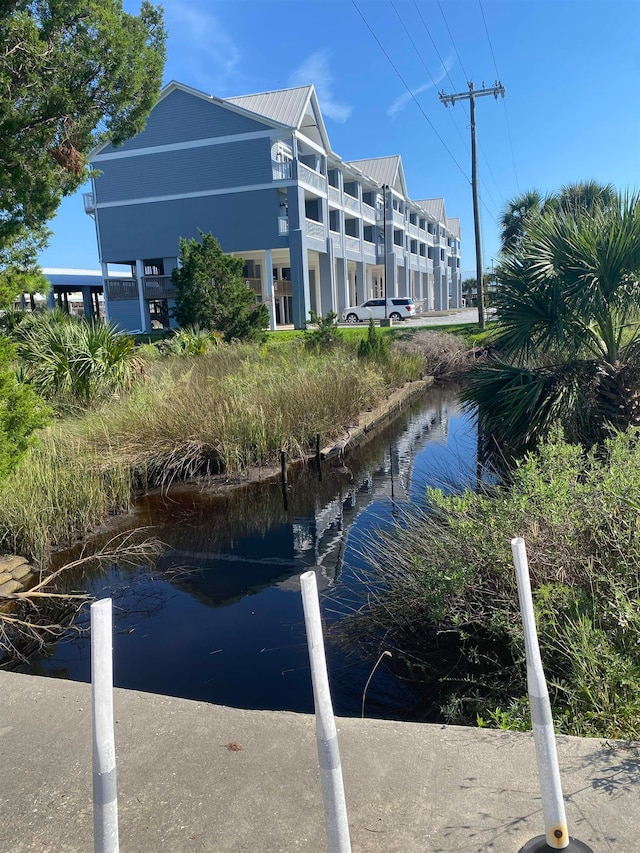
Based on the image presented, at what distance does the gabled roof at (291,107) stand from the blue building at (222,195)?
7 centimetres

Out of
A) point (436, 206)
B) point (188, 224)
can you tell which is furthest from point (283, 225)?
point (436, 206)

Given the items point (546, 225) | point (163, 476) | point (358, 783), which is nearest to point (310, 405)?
point (163, 476)

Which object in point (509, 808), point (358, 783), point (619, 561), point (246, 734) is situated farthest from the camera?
point (619, 561)

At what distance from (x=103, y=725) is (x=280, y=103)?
123ft

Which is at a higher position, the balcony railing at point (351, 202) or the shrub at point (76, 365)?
the balcony railing at point (351, 202)

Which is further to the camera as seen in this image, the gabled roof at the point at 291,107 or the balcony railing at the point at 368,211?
the balcony railing at the point at 368,211

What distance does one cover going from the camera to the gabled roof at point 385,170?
2057 inches

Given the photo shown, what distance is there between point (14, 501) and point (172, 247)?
99.2 ft

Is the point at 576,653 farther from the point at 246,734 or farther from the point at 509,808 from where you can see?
the point at 246,734

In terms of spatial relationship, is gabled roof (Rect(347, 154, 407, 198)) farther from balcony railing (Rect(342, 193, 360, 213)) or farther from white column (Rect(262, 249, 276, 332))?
white column (Rect(262, 249, 276, 332))

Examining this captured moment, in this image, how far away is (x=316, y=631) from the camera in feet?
5.50

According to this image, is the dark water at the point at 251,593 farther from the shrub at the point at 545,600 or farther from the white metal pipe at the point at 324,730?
the white metal pipe at the point at 324,730

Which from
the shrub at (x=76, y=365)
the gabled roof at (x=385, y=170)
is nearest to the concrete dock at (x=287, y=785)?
the shrub at (x=76, y=365)

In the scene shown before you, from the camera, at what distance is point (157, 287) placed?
115 feet
